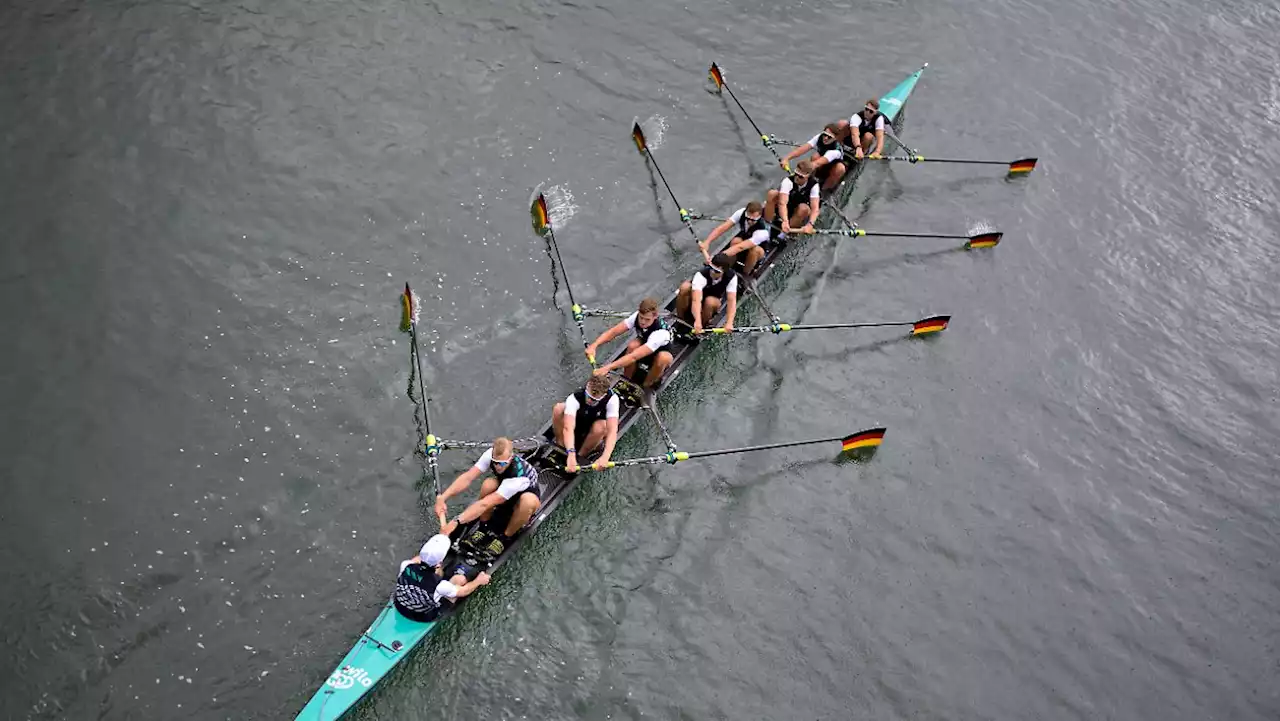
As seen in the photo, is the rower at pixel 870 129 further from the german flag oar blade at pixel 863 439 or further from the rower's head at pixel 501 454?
the rower's head at pixel 501 454

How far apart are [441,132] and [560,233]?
10.8ft

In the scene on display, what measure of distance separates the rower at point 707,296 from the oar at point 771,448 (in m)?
2.00

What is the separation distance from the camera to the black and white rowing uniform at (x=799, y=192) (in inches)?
575

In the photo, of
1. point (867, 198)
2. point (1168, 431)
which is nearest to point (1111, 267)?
point (1168, 431)

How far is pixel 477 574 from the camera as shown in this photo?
9805 mm

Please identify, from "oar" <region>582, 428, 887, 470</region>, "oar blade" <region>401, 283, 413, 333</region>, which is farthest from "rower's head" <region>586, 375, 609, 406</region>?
"oar blade" <region>401, 283, 413, 333</region>

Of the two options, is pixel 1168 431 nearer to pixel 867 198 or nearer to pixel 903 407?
pixel 903 407

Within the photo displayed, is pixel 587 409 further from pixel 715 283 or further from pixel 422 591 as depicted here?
pixel 715 283

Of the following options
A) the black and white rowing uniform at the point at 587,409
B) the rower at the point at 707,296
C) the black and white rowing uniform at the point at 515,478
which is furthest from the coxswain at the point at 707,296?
the black and white rowing uniform at the point at 515,478

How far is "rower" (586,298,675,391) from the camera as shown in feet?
38.3

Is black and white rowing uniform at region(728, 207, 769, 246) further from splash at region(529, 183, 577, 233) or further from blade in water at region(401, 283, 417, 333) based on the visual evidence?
blade in water at region(401, 283, 417, 333)

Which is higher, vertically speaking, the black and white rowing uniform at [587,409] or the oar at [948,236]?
the black and white rowing uniform at [587,409]

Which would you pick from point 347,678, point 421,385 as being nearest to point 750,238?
point 421,385

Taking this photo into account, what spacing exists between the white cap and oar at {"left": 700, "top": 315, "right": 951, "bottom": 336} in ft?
17.4
